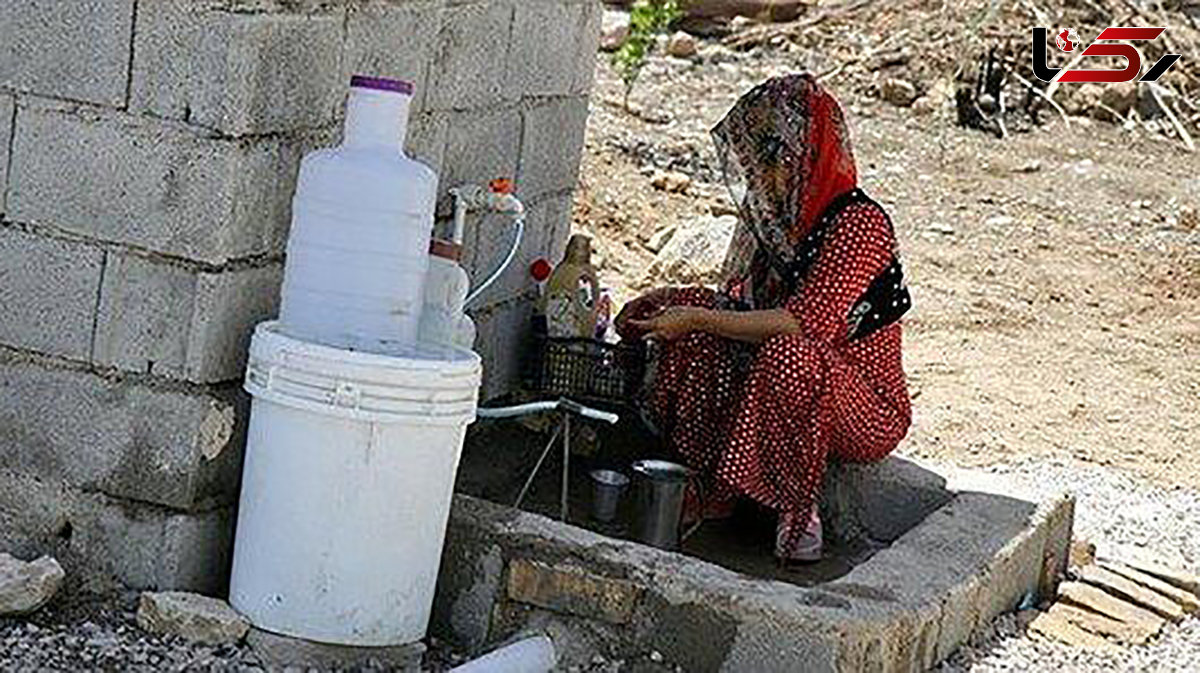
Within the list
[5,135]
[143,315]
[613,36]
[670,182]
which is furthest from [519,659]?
[613,36]

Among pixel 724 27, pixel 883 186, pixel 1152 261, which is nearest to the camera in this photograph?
pixel 1152 261

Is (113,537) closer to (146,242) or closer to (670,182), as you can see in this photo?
(146,242)

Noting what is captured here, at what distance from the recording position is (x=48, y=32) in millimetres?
4688

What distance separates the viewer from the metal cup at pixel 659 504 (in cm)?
542

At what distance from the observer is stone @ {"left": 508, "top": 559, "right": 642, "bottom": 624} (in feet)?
15.6

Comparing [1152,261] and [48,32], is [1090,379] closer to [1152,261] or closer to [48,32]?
[1152,261]

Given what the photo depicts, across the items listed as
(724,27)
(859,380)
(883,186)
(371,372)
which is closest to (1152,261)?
(883,186)

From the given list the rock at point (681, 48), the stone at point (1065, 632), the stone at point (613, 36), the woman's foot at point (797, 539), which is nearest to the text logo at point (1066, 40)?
the rock at point (681, 48)

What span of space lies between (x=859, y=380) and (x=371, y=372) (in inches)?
62.5

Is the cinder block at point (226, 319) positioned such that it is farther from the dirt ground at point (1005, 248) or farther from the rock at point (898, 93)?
the rock at point (898, 93)

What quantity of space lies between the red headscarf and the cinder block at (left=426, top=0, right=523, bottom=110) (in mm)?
553

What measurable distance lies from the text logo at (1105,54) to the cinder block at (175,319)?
10.3 meters

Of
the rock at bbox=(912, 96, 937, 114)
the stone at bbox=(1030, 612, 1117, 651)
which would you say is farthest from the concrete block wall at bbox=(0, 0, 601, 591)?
the rock at bbox=(912, 96, 937, 114)

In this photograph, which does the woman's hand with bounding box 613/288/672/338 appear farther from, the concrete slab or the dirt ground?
the dirt ground
